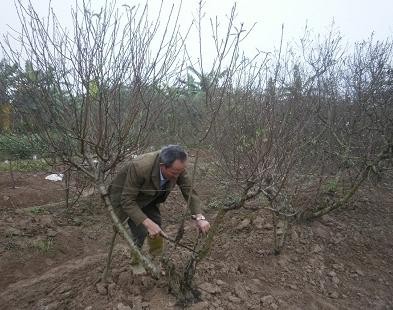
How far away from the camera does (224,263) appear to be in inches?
160

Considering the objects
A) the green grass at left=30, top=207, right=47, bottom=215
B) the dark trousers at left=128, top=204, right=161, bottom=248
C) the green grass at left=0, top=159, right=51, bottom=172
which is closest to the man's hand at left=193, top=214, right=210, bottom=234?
the dark trousers at left=128, top=204, right=161, bottom=248

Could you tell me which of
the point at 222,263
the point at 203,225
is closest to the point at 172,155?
the point at 203,225

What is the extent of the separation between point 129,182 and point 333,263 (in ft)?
9.23

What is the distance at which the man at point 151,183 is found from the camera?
2.93 m

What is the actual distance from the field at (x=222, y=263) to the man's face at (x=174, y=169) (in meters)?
0.99

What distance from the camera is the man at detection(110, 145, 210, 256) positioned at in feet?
9.62

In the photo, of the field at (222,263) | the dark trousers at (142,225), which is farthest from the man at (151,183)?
the field at (222,263)

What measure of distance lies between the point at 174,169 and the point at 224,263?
5.15 feet

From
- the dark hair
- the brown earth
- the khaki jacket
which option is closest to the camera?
the dark hair

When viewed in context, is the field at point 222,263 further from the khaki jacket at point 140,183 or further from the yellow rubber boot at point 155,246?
the khaki jacket at point 140,183

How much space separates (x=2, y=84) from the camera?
350cm

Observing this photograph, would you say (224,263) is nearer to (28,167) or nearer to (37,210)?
(37,210)

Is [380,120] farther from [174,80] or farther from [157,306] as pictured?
[157,306]

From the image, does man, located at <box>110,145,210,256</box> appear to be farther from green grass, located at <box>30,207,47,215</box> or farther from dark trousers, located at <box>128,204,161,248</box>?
green grass, located at <box>30,207,47,215</box>
